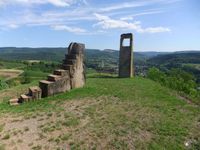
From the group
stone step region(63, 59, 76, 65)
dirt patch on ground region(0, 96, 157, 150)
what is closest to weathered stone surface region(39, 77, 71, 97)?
stone step region(63, 59, 76, 65)

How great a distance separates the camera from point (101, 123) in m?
12.3

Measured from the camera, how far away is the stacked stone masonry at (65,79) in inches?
675

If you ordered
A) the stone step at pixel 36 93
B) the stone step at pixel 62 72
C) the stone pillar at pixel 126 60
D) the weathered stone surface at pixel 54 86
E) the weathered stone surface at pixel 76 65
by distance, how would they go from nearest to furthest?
the stone step at pixel 36 93
the weathered stone surface at pixel 54 86
the stone step at pixel 62 72
the weathered stone surface at pixel 76 65
the stone pillar at pixel 126 60

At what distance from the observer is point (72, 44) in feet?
65.4

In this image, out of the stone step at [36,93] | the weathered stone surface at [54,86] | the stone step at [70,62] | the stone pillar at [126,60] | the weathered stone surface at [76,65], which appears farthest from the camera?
the stone pillar at [126,60]

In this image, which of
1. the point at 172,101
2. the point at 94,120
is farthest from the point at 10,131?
the point at 172,101

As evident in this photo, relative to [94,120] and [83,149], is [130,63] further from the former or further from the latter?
[83,149]

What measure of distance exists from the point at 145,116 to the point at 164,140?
8.42ft

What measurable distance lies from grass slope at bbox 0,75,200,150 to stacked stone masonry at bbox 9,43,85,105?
704 millimetres

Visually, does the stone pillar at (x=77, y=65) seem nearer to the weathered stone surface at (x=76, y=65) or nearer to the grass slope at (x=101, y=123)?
the weathered stone surface at (x=76, y=65)

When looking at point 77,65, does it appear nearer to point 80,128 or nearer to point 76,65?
point 76,65

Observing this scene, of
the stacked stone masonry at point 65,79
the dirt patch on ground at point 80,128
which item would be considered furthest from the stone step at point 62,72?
the dirt patch on ground at point 80,128

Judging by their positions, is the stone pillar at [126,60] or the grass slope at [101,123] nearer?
the grass slope at [101,123]

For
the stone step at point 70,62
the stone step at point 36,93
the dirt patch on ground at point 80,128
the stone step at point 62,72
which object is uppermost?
the stone step at point 70,62
